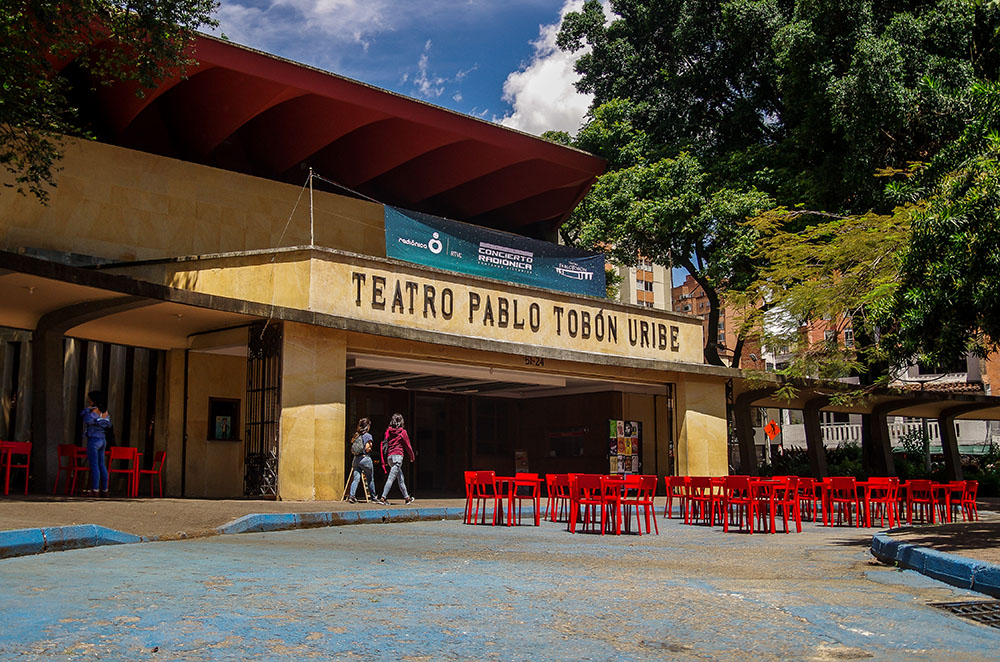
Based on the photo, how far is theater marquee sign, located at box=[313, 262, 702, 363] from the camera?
16.8 m

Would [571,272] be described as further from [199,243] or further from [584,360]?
[199,243]

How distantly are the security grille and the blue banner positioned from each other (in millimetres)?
13879

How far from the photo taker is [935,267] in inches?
398

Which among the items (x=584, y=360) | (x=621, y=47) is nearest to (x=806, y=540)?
(x=584, y=360)

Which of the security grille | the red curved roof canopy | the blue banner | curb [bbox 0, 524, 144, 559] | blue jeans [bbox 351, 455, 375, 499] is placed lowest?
the security grille

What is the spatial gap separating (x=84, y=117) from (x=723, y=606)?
59.1ft

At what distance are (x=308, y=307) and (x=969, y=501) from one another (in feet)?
39.3

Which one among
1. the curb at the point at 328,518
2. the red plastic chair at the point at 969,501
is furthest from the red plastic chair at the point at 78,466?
the red plastic chair at the point at 969,501

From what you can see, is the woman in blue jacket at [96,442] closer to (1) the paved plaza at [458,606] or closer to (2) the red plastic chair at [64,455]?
(2) the red plastic chair at [64,455]

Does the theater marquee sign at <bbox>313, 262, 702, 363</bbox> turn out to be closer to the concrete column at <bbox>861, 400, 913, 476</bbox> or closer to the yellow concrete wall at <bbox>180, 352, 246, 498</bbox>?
the yellow concrete wall at <bbox>180, 352, 246, 498</bbox>

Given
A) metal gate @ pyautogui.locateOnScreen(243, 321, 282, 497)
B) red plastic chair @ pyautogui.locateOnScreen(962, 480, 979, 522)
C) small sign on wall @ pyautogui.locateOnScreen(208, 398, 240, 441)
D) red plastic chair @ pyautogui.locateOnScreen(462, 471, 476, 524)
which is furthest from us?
small sign on wall @ pyautogui.locateOnScreen(208, 398, 240, 441)

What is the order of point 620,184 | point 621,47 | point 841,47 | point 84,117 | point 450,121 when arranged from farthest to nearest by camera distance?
point 621,47 → point 620,184 → point 841,47 → point 450,121 → point 84,117

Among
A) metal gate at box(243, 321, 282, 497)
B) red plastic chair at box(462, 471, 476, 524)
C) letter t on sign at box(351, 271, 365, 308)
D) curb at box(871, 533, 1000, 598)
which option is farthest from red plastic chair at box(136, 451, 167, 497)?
curb at box(871, 533, 1000, 598)

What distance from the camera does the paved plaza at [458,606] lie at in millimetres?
4602
